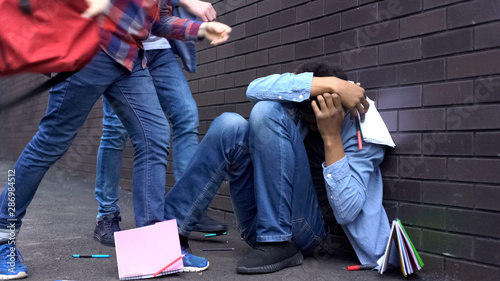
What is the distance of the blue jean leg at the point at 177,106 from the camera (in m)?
3.05

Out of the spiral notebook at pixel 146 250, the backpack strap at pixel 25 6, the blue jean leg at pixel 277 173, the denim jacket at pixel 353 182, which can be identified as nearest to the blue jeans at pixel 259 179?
the blue jean leg at pixel 277 173

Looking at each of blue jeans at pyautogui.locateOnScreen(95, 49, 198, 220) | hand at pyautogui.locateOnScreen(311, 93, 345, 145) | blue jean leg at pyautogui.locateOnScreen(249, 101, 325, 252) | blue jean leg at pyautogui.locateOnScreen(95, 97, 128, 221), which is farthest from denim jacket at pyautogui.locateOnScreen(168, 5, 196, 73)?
hand at pyautogui.locateOnScreen(311, 93, 345, 145)

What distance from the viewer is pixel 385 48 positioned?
2643mm

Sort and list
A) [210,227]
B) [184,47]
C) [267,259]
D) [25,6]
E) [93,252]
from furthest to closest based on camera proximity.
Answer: [184,47] → [210,227] → [93,252] → [267,259] → [25,6]

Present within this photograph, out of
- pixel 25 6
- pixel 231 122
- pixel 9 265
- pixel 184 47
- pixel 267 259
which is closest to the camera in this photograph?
pixel 25 6

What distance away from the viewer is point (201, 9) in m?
2.77

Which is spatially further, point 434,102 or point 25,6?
point 434,102

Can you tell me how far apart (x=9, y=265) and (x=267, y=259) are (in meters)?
1.13

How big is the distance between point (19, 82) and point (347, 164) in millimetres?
7918

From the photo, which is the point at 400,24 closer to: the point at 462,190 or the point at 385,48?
the point at 385,48

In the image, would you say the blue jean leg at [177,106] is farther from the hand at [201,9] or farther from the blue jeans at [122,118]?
the blue jeans at [122,118]

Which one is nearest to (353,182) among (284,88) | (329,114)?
(329,114)

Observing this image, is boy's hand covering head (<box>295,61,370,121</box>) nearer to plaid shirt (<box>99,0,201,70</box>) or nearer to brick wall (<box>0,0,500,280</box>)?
brick wall (<box>0,0,500,280</box>)

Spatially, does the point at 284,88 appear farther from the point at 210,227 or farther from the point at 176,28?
the point at 210,227
